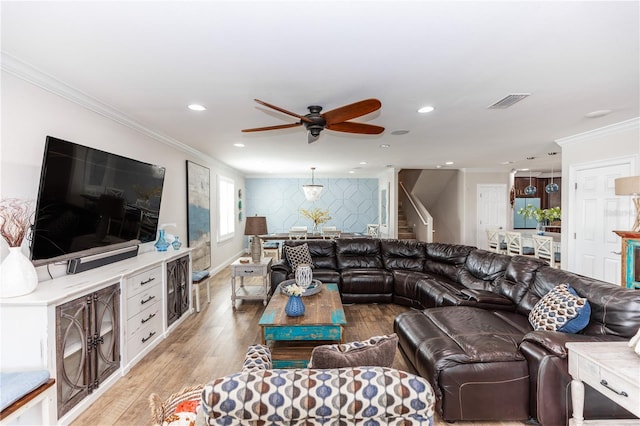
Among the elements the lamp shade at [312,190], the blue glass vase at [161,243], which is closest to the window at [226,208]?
the lamp shade at [312,190]

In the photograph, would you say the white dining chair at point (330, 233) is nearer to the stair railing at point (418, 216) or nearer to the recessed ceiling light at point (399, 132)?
the stair railing at point (418, 216)

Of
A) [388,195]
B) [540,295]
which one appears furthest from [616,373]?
[388,195]

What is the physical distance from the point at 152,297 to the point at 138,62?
7.62 ft

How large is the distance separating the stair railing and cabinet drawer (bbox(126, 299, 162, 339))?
671 cm

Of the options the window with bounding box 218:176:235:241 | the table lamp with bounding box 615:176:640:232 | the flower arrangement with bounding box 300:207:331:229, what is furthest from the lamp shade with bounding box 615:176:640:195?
the window with bounding box 218:176:235:241

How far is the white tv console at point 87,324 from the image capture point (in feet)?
6.26

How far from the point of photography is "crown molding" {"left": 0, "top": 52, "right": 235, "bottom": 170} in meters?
2.13

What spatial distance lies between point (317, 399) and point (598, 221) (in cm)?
515

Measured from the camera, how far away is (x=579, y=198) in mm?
4531

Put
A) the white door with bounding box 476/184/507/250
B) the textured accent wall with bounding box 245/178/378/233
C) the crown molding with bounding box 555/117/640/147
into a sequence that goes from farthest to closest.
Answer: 1. the textured accent wall with bounding box 245/178/378/233
2. the white door with bounding box 476/184/507/250
3. the crown molding with bounding box 555/117/640/147

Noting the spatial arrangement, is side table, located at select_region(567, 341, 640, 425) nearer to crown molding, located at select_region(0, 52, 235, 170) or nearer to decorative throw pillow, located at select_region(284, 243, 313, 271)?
decorative throw pillow, located at select_region(284, 243, 313, 271)

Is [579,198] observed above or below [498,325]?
above

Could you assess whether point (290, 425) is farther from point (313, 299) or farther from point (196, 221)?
point (196, 221)

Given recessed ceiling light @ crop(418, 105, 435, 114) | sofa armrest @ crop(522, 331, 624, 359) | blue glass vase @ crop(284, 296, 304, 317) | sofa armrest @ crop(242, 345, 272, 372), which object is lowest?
blue glass vase @ crop(284, 296, 304, 317)
